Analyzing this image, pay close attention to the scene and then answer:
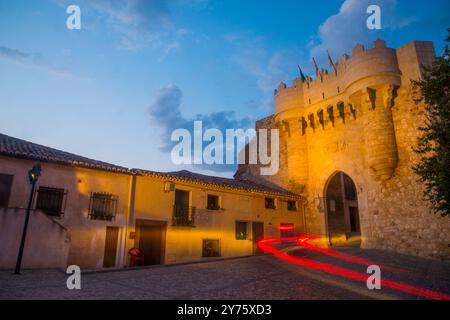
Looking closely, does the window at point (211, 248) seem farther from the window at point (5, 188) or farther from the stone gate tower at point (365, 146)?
the window at point (5, 188)

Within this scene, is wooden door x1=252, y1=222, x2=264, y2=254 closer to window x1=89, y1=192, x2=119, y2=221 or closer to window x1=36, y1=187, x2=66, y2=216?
window x1=89, y1=192, x2=119, y2=221

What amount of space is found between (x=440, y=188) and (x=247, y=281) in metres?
5.97

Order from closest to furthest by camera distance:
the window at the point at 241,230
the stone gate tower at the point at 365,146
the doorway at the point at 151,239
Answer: the doorway at the point at 151,239, the stone gate tower at the point at 365,146, the window at the point at 241,230

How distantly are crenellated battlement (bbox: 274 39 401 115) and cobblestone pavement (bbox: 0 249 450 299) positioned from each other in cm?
1051

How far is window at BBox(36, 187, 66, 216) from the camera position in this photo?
37.9 ft

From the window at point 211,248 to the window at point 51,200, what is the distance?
757 cm

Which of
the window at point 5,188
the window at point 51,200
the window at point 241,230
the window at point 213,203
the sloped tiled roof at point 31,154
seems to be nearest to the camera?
the window at point 5,188

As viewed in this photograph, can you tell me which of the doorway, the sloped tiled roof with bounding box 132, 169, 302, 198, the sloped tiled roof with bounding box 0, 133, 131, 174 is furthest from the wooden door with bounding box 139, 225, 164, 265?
the sloped tiled roof with bounding box 0, 133, 131, 174

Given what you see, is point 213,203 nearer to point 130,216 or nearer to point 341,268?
point 130,216

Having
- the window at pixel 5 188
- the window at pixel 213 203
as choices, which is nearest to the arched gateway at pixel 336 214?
the window at pixel 213 203

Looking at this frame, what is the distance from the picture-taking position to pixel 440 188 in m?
7.81

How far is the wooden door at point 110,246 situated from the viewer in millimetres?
12539
